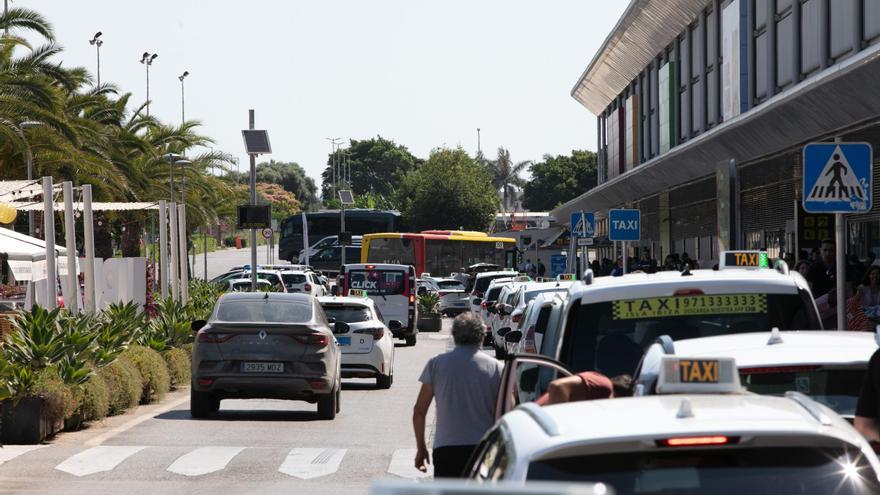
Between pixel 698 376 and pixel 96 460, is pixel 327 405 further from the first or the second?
pixel 698 376

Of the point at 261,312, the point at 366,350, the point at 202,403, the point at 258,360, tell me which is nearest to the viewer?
the point at 258,360

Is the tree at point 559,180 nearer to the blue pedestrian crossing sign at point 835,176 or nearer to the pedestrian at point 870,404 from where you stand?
the blue pedestrian crossing sign at point 835,176

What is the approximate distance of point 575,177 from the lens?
166 metres

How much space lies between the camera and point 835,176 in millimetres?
14570

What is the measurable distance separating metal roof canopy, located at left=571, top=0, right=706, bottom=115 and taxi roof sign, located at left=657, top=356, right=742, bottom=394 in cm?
4356

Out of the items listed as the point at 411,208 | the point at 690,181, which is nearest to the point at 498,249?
the point at 690,181

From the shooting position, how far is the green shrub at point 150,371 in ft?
74.7

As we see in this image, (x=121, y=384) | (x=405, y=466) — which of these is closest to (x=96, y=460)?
(x=405, y=466)

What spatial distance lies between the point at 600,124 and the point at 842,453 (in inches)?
3142

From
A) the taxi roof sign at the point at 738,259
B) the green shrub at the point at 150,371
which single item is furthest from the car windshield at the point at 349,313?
the taxi roof sign at the point at 738,259

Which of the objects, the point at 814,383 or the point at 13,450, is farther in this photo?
the point at 13,450

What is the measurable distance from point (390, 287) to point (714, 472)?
38.7 m

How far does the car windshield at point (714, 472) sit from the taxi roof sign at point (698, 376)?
81cm

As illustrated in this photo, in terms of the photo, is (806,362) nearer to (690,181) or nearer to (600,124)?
(690,181)
